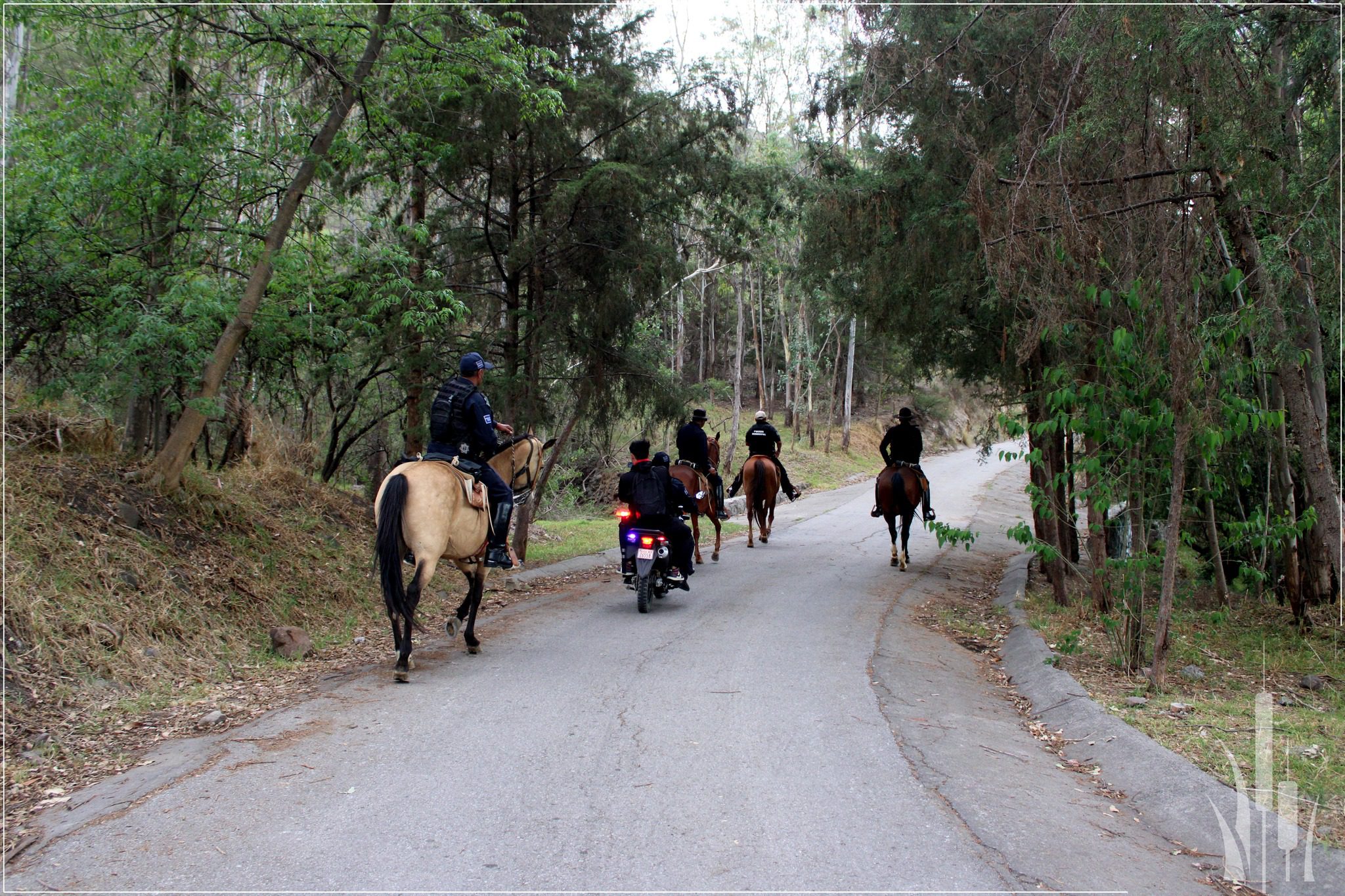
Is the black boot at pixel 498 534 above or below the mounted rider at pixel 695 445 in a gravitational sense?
below

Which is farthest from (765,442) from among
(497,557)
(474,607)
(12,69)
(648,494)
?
(12,69)

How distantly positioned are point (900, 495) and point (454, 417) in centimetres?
871

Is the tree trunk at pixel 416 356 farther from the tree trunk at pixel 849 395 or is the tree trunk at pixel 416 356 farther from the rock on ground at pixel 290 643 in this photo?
the tree trunk at pixel 849 395

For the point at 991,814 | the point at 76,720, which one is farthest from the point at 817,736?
the point at 76,720

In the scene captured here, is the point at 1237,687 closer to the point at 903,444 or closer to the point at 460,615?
the point at 460,615

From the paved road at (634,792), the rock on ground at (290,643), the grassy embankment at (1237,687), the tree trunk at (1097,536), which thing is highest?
the tree trunk at (1097,536)

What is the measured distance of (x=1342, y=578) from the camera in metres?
8.07

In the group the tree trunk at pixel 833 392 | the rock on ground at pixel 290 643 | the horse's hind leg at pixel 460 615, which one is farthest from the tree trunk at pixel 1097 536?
the tree trunk at pixel 833 392

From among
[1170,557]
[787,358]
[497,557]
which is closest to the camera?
[1170,557]

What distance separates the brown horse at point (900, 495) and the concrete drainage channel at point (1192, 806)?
7347mm

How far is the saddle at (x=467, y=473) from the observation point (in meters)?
8.12

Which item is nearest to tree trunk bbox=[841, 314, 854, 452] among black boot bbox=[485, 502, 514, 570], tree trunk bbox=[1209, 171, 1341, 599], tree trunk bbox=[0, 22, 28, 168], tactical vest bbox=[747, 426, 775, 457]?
tactical vest bbox=[747, 426, 775, 457]

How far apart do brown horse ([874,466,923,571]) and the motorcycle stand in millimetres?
5087

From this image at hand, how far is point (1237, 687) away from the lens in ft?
24.9
